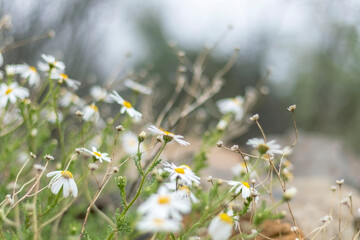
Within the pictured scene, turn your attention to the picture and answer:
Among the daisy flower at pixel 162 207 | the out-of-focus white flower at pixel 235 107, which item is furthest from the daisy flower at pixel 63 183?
the out-of-focus white flower at pixel 235 107

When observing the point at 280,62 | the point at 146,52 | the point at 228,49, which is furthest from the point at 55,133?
the point at 146,52

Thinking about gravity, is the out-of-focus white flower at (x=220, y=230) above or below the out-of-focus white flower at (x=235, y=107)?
above

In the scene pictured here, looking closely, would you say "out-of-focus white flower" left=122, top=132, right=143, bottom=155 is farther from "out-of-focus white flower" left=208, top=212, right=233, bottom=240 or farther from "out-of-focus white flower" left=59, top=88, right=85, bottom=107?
"out-of-focus white flower" left=208, top=212, right=233, bottom=240

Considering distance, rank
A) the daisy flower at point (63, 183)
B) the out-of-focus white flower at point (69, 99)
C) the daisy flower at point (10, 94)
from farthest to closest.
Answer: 1. the out-of-focus white flower at point (69, 99)
2. the daisy flower at point (10, 94)
3. the daisy flower at point (63, 183)

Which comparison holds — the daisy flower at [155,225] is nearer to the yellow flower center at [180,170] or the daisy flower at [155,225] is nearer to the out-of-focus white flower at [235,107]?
the yellow flower center at [180,170]

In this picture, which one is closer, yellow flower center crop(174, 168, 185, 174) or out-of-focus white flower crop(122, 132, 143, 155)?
yellow flower center crop(174, 168, 185, 174)

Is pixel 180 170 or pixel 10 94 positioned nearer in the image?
pixel 180 170

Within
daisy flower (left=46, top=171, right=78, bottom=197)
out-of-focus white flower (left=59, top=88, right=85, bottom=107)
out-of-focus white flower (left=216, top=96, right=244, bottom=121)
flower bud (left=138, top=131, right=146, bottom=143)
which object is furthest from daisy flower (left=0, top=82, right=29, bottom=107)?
out-of-focus white flower (left=216, top=96, right=244, bottom=121)

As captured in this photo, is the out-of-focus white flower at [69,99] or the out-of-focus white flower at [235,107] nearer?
the out-of-focus white flower at [69,99]

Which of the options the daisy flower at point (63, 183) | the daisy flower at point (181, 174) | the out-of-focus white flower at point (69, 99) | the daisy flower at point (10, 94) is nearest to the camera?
the daisy flower at point (181, 174)

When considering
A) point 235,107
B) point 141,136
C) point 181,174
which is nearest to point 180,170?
point 181,174

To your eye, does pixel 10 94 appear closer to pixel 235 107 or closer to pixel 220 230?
pixel 220 230
